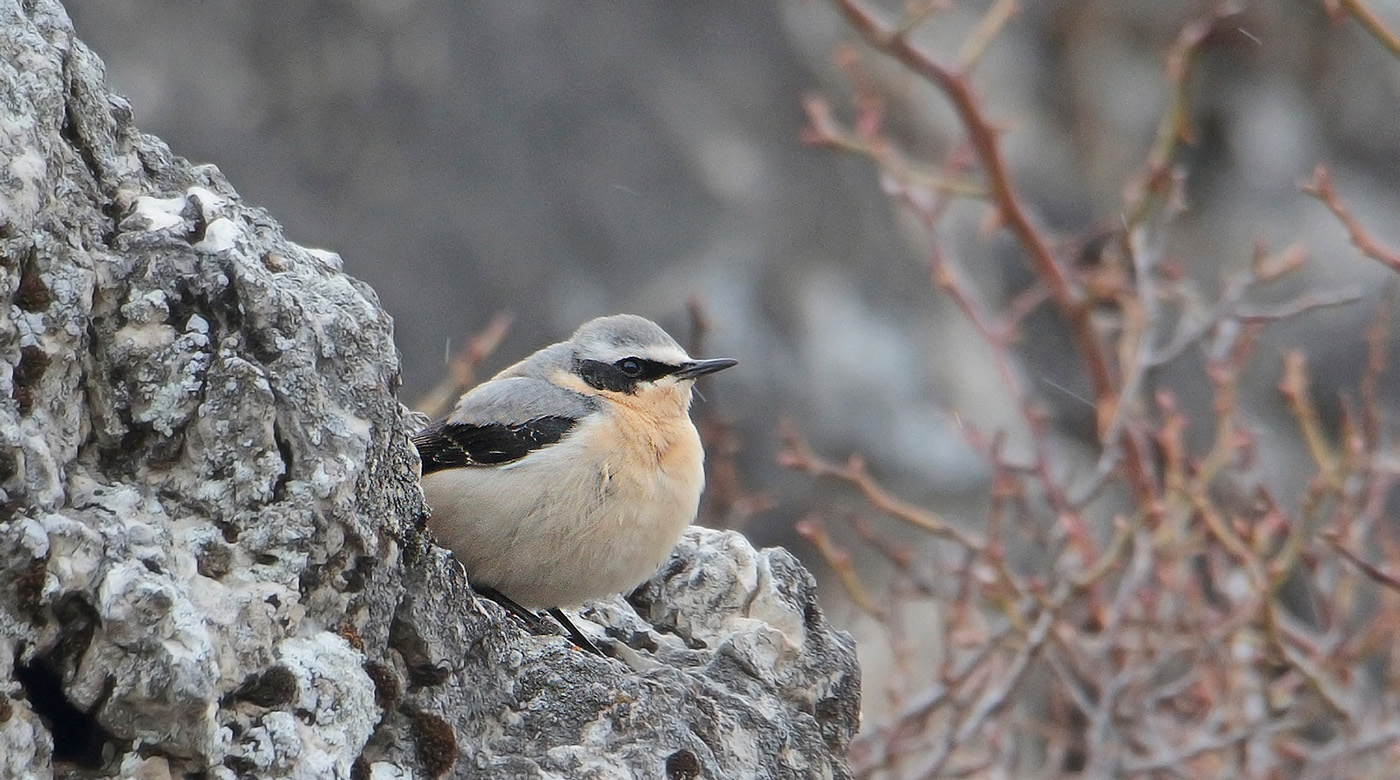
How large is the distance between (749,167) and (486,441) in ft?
28.3

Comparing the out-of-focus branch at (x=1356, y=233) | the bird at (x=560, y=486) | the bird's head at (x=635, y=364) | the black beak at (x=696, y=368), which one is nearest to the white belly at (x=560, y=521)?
the bird at (x=560, y=486)

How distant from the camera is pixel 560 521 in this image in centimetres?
463

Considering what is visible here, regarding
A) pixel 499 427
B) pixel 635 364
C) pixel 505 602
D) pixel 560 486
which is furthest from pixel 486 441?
pixel 635 364

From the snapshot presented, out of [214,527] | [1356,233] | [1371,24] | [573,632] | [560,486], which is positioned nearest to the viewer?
[214,527]

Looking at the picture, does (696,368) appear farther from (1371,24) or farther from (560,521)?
(1371,24)

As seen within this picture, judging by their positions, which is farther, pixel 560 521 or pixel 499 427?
pixel 499 427

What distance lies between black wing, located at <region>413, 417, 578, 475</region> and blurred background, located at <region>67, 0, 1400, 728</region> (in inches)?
231

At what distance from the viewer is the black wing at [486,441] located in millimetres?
4859

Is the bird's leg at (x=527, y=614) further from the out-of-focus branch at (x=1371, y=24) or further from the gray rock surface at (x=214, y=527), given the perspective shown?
the out-of-focus branch at (x=1371, y=24)

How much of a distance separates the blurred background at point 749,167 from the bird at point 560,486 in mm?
5725

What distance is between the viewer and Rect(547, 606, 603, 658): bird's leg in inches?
170

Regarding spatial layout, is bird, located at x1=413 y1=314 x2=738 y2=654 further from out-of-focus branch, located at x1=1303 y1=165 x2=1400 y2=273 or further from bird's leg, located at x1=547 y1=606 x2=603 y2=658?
out-of-focus branch, located at x1=1303 y1=165 x2=1400 y2=273

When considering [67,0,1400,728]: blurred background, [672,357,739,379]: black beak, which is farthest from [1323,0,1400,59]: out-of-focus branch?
[67,0,1400,728]: blurred background

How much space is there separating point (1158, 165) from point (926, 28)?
7068mm
